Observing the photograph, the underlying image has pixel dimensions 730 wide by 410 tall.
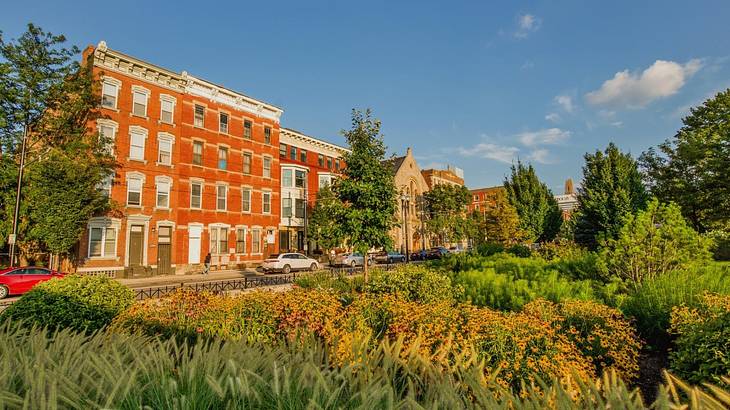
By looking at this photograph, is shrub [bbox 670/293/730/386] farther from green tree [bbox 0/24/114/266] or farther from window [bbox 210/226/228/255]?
window [bbox 210/226/228/255]

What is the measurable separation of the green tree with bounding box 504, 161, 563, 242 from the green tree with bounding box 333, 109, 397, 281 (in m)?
27.0

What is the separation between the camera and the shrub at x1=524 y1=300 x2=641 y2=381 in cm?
535

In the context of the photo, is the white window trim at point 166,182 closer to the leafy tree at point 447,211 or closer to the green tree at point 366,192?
the green tree at point 366,192

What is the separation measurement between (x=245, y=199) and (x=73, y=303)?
92.9ft

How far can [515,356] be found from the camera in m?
4.43

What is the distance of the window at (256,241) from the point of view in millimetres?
35406

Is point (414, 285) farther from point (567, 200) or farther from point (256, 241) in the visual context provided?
point (567, 200)

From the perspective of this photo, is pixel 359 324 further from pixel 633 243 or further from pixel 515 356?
pixel 633 243

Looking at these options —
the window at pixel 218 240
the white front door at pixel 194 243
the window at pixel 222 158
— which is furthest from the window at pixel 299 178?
the white front door at pixel 194 243

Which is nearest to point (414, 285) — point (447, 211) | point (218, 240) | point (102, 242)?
point (102, 242)

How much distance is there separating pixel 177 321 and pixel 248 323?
5.04 feet

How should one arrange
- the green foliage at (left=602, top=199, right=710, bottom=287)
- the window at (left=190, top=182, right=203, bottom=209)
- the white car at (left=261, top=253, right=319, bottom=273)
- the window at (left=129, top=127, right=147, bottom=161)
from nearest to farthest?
the green foliage at (left=602, top=199, right=710, bottom=287) < the window at (left=129, top=127, right=147, bottom=161) < the white car at (left=261, top=253, right=319, bottom=273) < the window at (left=190, top=182, right=203, bottom=209)

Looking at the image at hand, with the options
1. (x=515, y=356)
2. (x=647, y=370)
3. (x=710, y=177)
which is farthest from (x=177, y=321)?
(x=710, y=177)


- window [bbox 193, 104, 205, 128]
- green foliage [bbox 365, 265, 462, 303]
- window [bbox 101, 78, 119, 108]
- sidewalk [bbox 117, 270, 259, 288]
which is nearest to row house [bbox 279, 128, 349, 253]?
window [bbox 193, 104, 205, 128]
